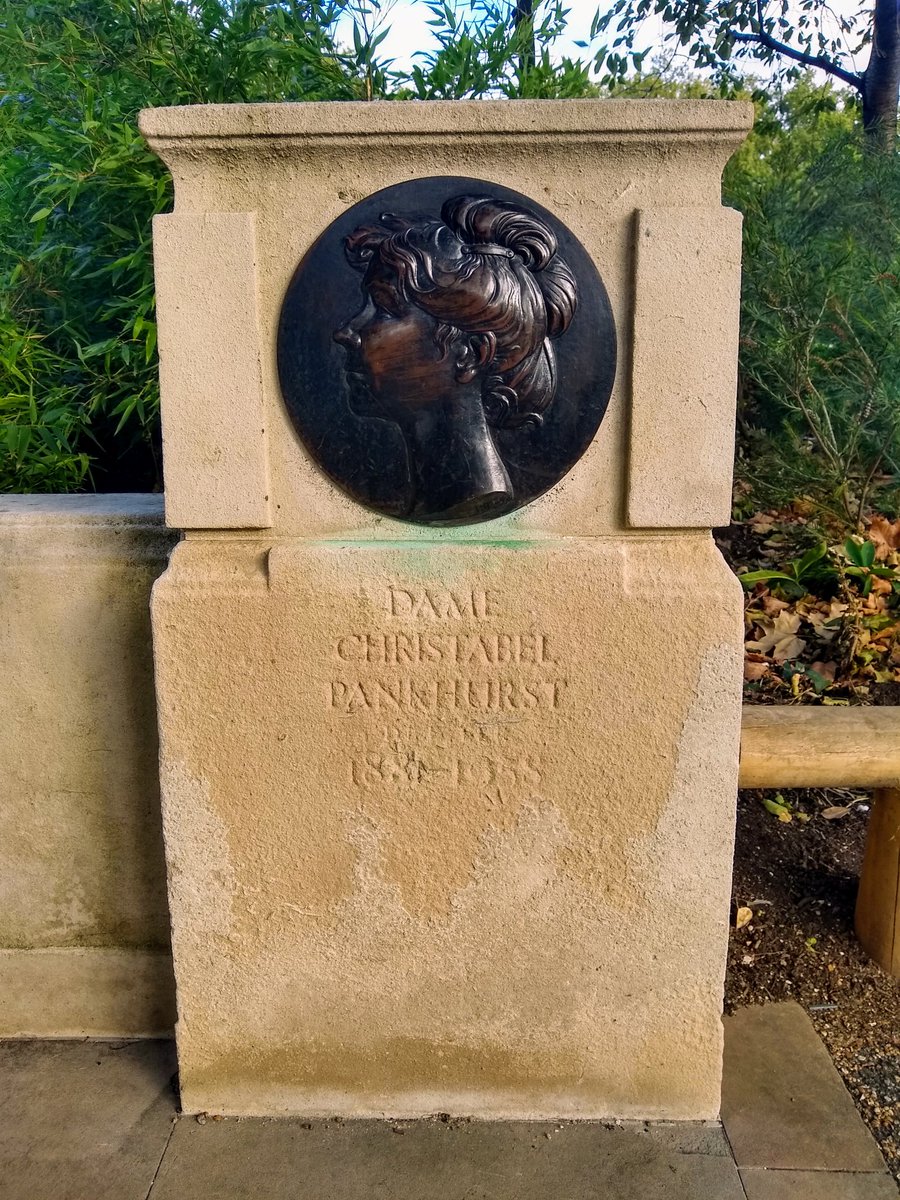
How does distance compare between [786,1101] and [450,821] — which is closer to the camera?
[450,821]

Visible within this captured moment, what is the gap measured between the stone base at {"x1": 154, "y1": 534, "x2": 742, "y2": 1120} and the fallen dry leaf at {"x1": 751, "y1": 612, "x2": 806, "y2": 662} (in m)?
1.88

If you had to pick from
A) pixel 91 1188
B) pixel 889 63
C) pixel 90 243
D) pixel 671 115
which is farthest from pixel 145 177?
pixel 889 63

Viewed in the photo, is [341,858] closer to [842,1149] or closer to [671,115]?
[842,1149]

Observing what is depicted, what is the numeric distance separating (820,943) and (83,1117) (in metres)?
2.00

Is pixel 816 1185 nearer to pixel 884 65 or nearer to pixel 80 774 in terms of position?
pixel 80 774

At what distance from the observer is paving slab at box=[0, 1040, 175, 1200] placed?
6.37 feet

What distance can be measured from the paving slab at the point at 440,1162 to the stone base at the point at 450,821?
6 cm

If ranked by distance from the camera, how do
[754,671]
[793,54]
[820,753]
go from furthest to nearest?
[793,54] → [754,671] → [820,753]

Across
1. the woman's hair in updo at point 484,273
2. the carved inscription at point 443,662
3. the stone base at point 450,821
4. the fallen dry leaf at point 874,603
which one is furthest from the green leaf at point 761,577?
the woman's hair in updo at point 484,273

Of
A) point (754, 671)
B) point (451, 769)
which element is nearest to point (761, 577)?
point (754, 671)

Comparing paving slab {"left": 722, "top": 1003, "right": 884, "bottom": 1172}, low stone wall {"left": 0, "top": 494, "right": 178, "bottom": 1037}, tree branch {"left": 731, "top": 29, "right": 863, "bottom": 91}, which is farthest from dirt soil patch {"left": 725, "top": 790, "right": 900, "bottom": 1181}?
tree branch {"left": 731, "top": 29, "right": 863, "bottom": 91}

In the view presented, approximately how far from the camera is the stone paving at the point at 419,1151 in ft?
6.30

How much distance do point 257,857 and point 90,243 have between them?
2195 mm

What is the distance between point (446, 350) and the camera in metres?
1.88
